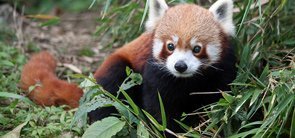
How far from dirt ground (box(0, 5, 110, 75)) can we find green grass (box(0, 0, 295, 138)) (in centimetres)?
70

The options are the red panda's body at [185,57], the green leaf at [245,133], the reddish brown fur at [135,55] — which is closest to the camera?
the green leaf at [245,133]

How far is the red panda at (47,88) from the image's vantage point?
15.1 feet

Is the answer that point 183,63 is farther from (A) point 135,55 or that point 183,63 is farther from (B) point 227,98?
(A) point 135,55

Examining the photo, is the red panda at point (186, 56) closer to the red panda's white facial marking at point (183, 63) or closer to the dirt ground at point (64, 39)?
the red panda's white facial marking at point (183, 63)

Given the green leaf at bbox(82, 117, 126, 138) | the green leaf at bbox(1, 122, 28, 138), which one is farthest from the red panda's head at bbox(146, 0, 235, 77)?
the green leaf at bbox(1, 122, 28, 138)

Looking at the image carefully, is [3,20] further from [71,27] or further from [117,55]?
[117,55]

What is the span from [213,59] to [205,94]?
0.92 ft

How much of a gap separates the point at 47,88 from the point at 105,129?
1239 mm

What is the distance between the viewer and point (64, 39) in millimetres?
6867

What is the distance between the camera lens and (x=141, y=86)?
451cm

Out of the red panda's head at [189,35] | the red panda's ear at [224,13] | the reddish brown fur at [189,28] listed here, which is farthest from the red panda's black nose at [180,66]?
the red panda's ear at [224,13]

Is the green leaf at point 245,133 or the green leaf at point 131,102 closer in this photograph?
the green leaf at point 245,133

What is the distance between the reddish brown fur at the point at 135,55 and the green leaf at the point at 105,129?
0.95 m

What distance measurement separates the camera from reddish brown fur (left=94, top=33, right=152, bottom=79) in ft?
14.7
